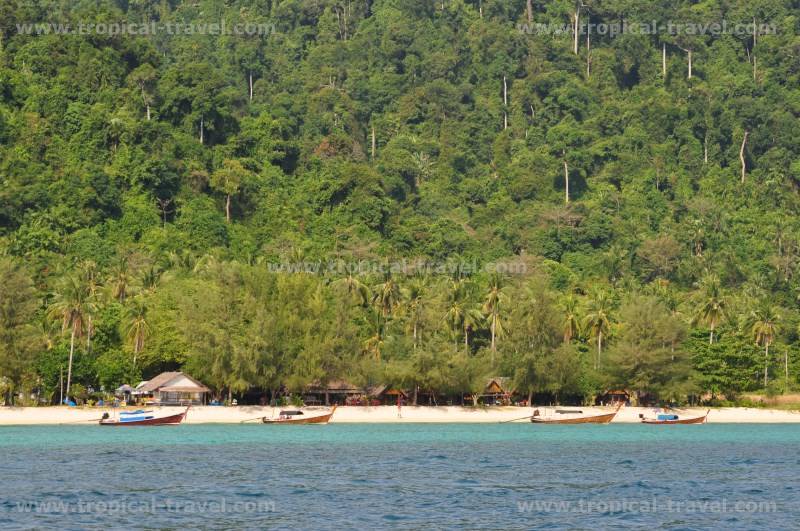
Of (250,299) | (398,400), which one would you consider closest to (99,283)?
(250,299)

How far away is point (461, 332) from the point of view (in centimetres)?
12019

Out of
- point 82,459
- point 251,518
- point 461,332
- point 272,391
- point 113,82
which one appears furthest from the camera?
point 113,82

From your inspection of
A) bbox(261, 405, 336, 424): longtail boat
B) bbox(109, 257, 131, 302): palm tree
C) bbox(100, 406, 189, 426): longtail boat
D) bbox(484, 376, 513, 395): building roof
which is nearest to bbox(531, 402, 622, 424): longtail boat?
bbox(484, 376, 513, 395): building roof

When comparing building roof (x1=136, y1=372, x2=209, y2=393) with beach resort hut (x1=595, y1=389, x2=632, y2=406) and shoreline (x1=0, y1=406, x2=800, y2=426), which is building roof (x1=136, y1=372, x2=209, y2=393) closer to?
shoreline (x1=0, y1=406, x2=800, y2=426)

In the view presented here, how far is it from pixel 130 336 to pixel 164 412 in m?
10.9

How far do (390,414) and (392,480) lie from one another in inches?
1867

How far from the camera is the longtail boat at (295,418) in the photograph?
10475cm

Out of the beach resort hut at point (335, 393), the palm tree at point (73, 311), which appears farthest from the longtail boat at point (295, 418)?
the palm tree at point (73, 311)

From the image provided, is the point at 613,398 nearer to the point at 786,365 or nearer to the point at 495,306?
the point at 495,306

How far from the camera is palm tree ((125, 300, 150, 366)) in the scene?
109 meters

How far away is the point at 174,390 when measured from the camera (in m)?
107

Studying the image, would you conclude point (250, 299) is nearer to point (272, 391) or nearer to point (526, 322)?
point (272, 391)

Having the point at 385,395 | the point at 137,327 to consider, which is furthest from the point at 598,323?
the point at 137,327

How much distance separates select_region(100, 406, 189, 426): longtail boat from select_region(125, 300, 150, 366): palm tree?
898 cm
